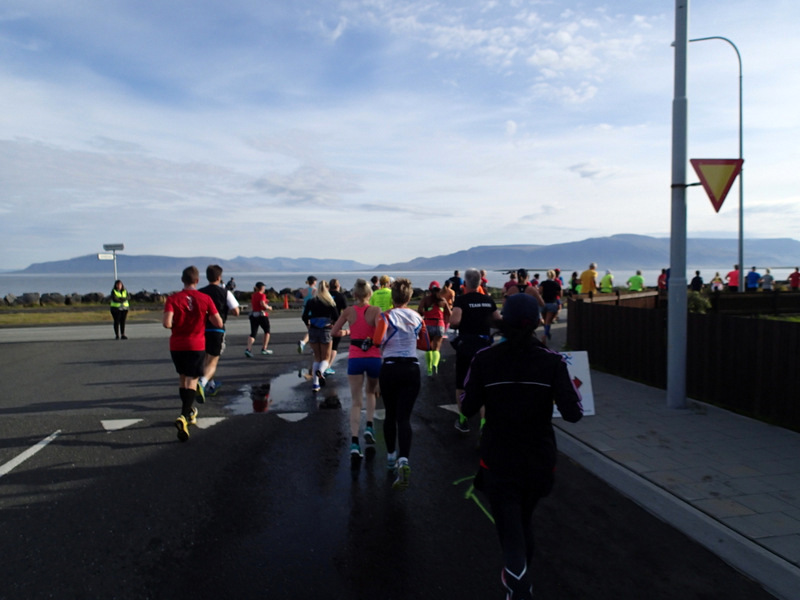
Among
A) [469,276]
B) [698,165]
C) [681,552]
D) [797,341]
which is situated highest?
[698,165]

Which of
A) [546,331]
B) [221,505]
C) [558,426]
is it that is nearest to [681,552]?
[558,426]

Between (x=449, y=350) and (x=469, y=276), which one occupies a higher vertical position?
(x=469, y=276)

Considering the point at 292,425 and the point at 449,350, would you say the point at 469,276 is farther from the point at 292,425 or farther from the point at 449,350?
the point at 449,350

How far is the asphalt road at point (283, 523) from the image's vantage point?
3436mm

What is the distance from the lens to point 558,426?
272 inches

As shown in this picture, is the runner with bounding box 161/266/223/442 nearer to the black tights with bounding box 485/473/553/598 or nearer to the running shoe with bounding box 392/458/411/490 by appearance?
the running shoe with bounding box 392/458/411/490

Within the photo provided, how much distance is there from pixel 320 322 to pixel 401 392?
425cm

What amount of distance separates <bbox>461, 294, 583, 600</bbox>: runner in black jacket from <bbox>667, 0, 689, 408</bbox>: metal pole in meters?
5.56

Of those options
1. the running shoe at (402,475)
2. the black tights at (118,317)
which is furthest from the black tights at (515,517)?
the black tights at (118,317)

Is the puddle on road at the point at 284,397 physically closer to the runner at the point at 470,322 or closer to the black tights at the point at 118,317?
the runner at the point at 470,322

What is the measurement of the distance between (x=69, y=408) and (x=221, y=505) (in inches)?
195

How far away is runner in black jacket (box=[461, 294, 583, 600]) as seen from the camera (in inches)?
113

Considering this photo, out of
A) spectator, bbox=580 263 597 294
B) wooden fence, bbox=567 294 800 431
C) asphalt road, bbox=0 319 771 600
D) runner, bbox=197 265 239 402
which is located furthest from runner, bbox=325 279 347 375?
spectator, bbox=580 263 597 294

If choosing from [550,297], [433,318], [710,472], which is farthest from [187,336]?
[550,297]
